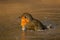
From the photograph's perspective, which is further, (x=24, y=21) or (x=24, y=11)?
(x=24, y=11)

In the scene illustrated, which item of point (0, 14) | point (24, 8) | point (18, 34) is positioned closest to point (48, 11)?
point (24, 8)

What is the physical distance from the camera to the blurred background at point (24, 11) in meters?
2.35

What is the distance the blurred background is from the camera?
92.7 inches

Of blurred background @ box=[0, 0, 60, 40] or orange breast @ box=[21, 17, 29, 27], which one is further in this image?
orange breast @ box=[21, 17, 29, 27]

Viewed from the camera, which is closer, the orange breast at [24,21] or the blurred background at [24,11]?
the blurred background at [24,11]

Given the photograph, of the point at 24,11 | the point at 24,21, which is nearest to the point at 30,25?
the point at 24,21

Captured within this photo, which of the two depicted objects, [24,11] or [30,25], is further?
[24,11]

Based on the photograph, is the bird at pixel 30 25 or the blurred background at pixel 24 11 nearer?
the blurred background at pixel 24 11

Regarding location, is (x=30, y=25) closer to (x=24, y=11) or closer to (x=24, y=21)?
(x=24, y=21)

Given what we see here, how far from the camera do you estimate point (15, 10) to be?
3303mm

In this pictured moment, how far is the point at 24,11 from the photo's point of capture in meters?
3.20

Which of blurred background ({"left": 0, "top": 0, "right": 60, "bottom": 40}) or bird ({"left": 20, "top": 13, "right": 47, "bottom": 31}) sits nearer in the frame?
blurred background ({"left": 0, "top": 0, "right": 60, "bottom": 40})

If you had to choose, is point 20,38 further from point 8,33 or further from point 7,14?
point 7,14

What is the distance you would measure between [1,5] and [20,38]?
4.41ft
